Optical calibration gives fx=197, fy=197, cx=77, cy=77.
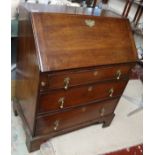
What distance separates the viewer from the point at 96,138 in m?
1.81

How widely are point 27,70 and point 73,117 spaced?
1.72 ft

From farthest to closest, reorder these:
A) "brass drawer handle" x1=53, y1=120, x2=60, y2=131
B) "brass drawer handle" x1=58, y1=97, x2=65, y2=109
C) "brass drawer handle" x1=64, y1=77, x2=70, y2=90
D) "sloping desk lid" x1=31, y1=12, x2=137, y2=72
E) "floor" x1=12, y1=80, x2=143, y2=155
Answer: "floor" x1=12, y1=80, x2=143, y2=155, "brass drawer handle" x1=53, y1=120, x2=60, y2=131, "brass drawer handle" x1=58, y1=97, x2=65, y2=109, "brass drawer handle" x1=64, y1=77, x2=70, y2=90, "sloping desk lid" x1=31, y1=12, x2=137, y2=72

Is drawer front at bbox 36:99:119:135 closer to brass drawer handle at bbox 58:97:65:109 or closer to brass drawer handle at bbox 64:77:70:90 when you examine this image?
brass drawer handle at bbox 58:97:65:109

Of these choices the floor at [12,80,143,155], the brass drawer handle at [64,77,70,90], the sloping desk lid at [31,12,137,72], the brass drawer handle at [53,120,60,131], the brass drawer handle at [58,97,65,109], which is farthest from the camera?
the floor at [12,80,143,155]

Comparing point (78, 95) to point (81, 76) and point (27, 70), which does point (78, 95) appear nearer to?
point (81, 76)

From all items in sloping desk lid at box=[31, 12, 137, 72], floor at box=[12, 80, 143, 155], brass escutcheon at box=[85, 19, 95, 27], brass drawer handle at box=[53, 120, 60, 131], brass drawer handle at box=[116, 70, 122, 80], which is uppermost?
brass escutcheon at box=[85, 19, 95, 27]

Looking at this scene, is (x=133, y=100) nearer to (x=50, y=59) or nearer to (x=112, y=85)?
(x=112, y=85)

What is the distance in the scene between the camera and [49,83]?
120 centimetres

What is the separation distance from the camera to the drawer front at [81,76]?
3.89ft

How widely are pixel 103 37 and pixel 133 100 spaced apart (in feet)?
4.27

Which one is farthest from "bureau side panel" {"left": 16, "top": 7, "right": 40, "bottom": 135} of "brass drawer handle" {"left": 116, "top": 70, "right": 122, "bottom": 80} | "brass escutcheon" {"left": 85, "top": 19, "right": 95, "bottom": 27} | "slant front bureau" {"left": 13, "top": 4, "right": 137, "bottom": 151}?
"brass drawer handle" {"left": 116, "top": 70, "right": 122, "bottom": 80}

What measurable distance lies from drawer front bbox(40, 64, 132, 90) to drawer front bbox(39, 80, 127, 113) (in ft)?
0.18

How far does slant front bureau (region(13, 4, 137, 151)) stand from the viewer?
1.15 meters
